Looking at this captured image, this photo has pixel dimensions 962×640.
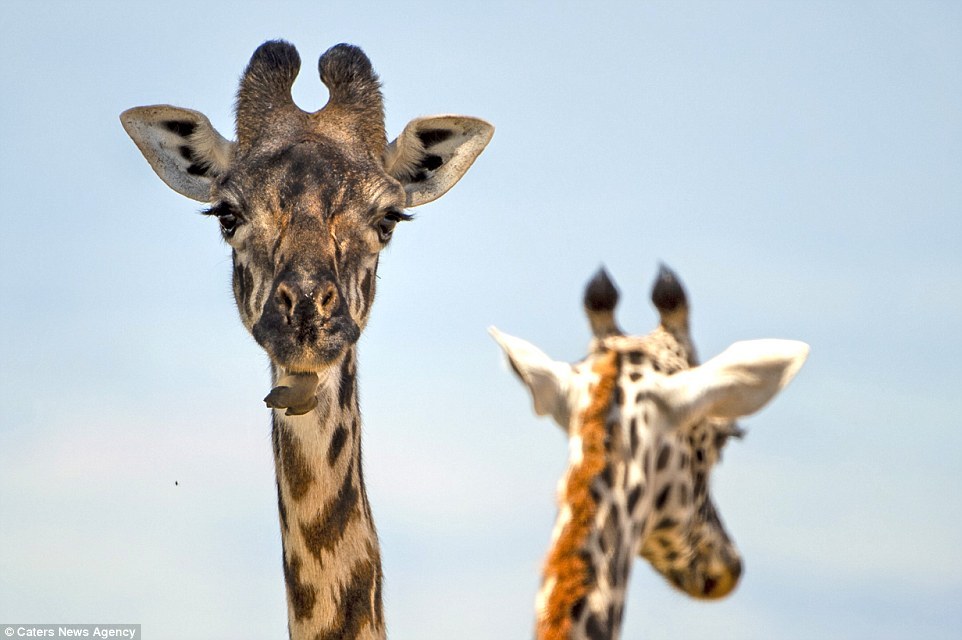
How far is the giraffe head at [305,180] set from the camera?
1141 cm

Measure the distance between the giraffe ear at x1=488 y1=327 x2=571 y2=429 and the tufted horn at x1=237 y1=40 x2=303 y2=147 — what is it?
17.6ft

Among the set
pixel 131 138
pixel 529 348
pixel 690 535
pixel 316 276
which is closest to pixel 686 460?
pixel 690 535

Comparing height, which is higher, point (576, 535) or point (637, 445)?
point (637, 445)

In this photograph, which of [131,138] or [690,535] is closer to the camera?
[690,535]

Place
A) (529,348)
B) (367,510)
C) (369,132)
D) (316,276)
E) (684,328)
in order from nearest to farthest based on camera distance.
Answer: (529,348)
(684,328)
(316,276)
(367,510)
(369,132)

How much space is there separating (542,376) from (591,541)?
91 centimetres

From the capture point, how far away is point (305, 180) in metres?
12.4

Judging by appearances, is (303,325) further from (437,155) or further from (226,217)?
(437,155)

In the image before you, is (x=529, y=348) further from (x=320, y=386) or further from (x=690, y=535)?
(x=320, y=386)

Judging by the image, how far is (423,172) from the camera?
13.8m

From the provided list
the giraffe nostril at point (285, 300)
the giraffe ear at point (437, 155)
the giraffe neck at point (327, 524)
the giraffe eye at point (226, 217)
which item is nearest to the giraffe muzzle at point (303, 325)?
the giraffe nostril at point (285, 300)

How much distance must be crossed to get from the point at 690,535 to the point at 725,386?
Result: 1022 millimetres

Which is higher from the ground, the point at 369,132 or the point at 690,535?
the point at 369,132

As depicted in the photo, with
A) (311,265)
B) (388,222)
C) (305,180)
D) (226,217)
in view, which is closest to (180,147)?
(226,217)
